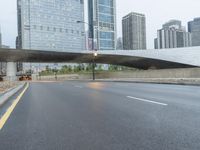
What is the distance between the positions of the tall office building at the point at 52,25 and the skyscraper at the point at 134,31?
20.8m

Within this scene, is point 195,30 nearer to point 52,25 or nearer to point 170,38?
point 170,38

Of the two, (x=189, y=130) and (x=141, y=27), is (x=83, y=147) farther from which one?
(x=141, y=27)

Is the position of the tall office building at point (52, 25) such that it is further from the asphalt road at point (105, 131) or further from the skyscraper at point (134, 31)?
the asphalt road at point (105, 131)

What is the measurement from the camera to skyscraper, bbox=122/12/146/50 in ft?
420

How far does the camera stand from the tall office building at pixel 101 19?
76.9 meters

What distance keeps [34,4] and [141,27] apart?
181ft

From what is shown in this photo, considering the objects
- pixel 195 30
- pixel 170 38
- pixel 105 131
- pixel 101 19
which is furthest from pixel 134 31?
pixel 105 131

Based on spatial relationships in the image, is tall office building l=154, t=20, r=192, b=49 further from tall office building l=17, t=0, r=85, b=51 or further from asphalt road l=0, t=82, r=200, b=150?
asphalt road l=0, t=82, r=200, b=150

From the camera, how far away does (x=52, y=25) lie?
144 metres

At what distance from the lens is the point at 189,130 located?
5.54 meters

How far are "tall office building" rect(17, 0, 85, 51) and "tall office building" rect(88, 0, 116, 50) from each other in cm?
3919

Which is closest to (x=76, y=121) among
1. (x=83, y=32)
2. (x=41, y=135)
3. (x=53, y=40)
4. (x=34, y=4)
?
(x=41, y=135)

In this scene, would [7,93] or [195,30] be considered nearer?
[7,93]

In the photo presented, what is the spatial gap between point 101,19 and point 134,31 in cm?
5324
